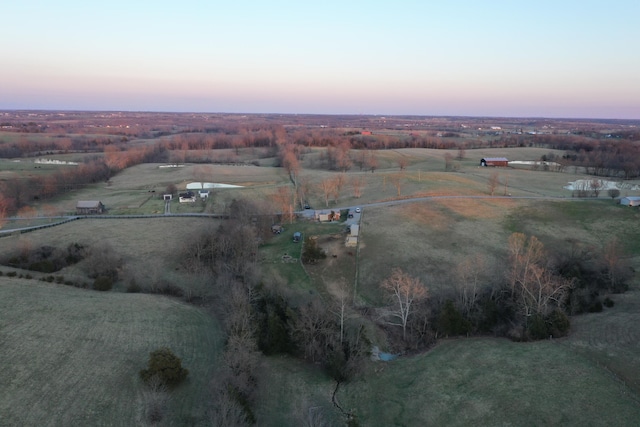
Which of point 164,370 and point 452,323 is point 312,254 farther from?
point 164,370

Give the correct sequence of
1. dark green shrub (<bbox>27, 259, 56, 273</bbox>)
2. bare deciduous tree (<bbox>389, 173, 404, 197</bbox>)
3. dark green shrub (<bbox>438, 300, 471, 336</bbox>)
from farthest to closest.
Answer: bare deciduous tree (<bbox>389, 173, 404, 197</bbox>)
dark green shrub (<bbox>27, 259, 56, 273</bbox>)
dark green shrub (<bbox>438, 300, 471, 336</bbox>)

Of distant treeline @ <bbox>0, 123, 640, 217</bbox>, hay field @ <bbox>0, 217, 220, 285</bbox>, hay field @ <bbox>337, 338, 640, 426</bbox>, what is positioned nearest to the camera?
hay field @ <bbox>337, 338, 640, 426</bbox>

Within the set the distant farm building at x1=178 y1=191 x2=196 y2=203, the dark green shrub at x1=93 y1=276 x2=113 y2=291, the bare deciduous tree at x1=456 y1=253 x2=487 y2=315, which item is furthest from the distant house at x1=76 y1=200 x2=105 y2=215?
the bare deciduous tree at x1=456 y1=253 x2=487 y2=315

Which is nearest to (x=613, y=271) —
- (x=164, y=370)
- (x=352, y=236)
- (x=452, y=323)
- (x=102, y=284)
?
(x=452, y=323)

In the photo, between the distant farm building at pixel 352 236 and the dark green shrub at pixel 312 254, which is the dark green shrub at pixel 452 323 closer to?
the dark green shrub at pixel 312 254

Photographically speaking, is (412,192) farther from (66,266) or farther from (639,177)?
(639,177)

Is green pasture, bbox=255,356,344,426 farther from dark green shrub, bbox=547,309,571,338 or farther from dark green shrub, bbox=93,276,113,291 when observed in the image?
dark green shrub, bbox=93,276,113,291

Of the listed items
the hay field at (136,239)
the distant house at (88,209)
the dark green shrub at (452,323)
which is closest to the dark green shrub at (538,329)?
the dark green shrub at (452,323)
